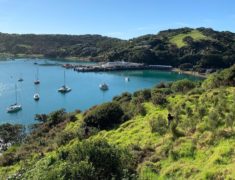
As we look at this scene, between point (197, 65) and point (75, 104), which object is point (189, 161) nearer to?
point (75, 104)

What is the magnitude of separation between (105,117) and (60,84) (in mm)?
105470

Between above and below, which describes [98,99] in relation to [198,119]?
below

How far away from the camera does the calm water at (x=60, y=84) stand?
9500 centimetres

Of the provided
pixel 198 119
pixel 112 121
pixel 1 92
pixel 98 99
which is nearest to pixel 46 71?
pixel 1 92

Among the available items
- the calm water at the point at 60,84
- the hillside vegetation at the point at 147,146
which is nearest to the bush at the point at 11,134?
the hillside vegetation at the point at 147,146

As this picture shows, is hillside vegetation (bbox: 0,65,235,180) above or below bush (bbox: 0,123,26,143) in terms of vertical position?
above

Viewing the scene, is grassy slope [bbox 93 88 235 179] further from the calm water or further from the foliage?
the calm water

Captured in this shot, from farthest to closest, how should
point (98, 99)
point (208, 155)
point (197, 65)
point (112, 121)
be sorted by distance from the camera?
point (197, 65)
point (98, 99)
point (112, 121)
point (208, 155)

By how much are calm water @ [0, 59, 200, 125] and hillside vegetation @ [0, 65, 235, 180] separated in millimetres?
43160

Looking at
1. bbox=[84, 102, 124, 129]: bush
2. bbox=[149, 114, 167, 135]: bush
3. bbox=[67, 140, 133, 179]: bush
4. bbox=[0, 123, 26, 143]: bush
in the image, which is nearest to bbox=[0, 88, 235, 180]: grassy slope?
bbox=[149, 114, 167, 135]: bush

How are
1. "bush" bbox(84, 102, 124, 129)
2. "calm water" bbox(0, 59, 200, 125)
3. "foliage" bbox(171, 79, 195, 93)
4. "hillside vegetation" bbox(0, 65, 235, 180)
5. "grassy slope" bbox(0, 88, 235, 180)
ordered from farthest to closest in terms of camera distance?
"calm water" bbox(0, 59, 200, 125)
"foliage" bbox(171, 79, 195, 93)
"bush" bbox(84, 102, 124, 129)
"grassy slope" bbox(0, 88, 235, 180)
"hillside vegetation" bbox(0, 65, 235, 180)

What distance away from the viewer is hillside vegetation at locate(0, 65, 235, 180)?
18.4 meters

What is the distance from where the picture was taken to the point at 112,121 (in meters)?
39.9

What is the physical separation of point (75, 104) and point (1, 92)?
34.0 meters
